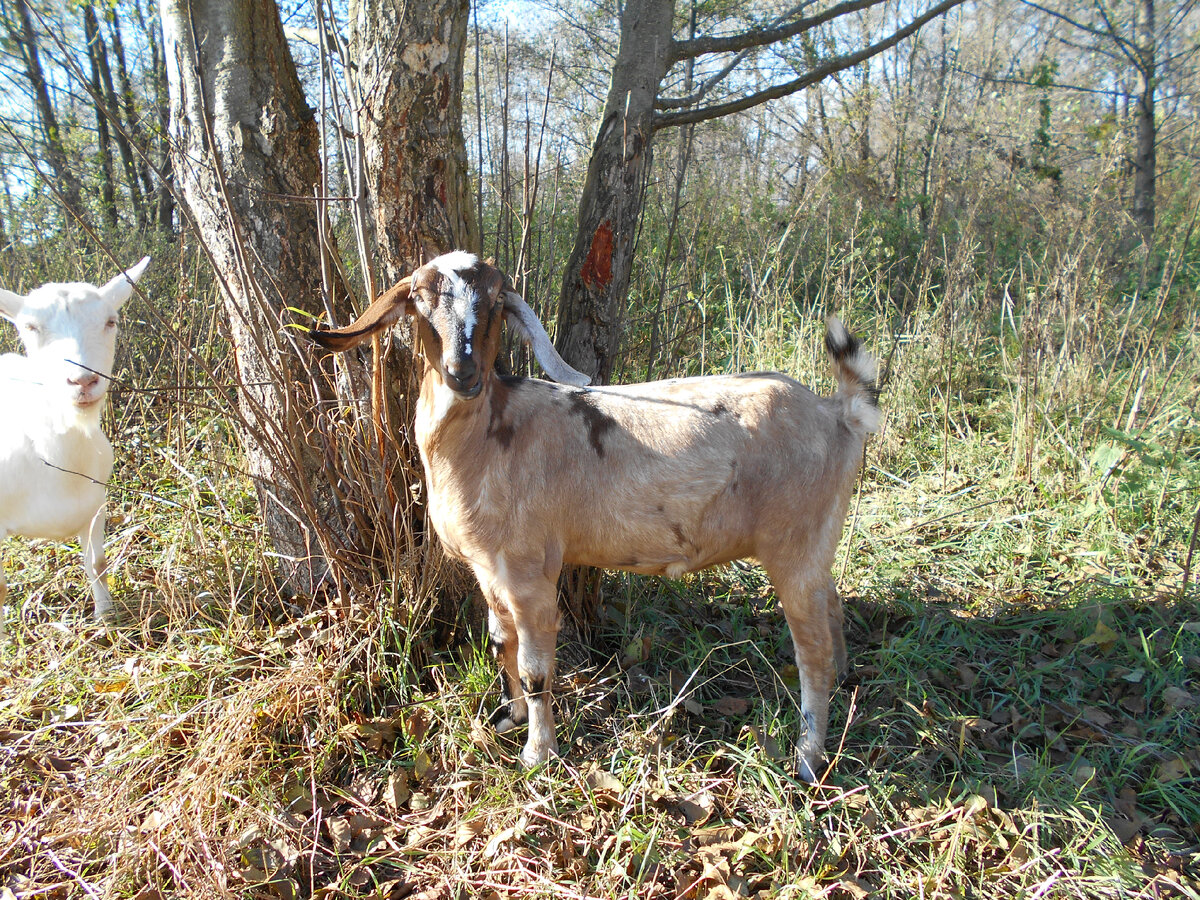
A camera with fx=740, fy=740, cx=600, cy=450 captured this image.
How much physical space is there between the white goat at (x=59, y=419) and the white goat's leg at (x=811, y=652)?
3142 mm

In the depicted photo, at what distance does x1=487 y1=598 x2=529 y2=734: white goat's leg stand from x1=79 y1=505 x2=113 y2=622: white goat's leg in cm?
211

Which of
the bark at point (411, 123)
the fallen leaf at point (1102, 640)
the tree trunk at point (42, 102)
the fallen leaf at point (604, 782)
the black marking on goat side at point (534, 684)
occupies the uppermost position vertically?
the tree trunk at point (42, 102)

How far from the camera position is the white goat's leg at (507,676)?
3025 millimetres

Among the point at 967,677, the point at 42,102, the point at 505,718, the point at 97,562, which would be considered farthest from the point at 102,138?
the point at 967,677

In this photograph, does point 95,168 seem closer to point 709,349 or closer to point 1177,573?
point 709,349

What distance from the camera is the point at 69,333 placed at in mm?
3449

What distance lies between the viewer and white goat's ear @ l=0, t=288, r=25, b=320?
3.44m

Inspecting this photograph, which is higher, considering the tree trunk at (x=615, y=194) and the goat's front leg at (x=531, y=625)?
the tree trunk at (x=615, y=194)

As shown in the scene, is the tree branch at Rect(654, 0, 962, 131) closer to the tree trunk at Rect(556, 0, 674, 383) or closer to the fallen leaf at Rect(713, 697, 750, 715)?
the tree trunk at Rect(556, 0, 674, 383)

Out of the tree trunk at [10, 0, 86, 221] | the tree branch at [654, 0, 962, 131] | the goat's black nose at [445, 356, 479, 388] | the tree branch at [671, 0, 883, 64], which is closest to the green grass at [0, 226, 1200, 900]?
the goat's black nose at [445, 356, 479, 388]

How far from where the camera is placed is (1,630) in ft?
11.5

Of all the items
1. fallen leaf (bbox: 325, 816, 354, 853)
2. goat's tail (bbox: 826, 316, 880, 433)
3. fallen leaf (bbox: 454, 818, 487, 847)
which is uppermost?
goat's tail (bbox: 826, 316, 880, 433)

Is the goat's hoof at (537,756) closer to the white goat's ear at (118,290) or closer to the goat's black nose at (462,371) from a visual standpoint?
the goat's black nose at (462,371)

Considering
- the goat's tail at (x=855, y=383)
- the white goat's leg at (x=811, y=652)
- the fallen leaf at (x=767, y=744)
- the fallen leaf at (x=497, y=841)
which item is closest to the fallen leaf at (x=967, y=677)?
the white goat's leg at (x=811, y=652)
